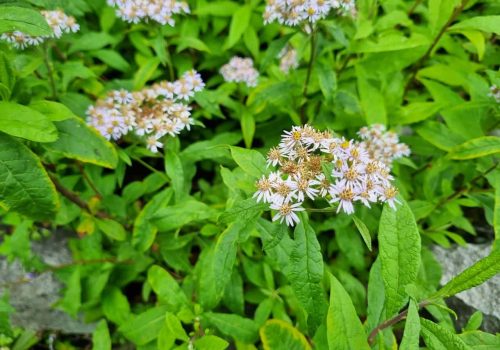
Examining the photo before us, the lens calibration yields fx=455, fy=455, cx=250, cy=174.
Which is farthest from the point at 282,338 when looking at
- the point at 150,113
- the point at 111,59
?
the point at 111,59

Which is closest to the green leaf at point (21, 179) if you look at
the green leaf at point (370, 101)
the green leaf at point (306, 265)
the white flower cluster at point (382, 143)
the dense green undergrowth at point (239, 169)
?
the dense green undergrowth at point (239, 169)

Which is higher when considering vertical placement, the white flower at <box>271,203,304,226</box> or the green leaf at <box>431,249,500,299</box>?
the white flower at <box>271,203,304,226</box>

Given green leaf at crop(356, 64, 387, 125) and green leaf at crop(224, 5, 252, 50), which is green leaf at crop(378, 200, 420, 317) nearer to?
green leaf at crop(356, 64, 387, 125)

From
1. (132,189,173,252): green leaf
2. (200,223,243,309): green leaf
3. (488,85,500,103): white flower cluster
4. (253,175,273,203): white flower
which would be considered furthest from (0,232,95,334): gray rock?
(488,85,500,103): white flower cluster

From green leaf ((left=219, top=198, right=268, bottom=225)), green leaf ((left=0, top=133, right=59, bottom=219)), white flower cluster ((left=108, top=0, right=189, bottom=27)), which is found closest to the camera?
green leaf ((left=219, top=198, right=268, bottom=225))

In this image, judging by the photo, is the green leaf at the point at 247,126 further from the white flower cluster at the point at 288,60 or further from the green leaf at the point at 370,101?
the green leaf at the point at 370,101

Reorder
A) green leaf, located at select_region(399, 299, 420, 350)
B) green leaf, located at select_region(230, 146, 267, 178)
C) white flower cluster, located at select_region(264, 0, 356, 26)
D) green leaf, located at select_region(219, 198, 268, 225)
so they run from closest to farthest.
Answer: green leaf, located at select_region(399, 299, 420, 350) < green leaf, located at select_region(219, 198, 268, 225) < green leaf, located at select_region(230, 146, 267, 178) < white flower cluster, located at select_region(264, 0, 356, 26)
